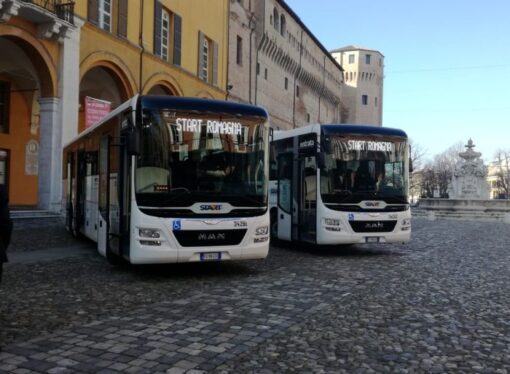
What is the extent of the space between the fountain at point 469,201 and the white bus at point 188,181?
89.7 feet

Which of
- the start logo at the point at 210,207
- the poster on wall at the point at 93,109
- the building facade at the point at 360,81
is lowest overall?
the start logo at the point at 210,207

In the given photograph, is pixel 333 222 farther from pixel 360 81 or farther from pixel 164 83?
pixel 360 81

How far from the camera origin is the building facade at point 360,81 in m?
85.8

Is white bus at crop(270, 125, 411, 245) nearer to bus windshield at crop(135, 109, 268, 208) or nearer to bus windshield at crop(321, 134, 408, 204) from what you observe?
bus windshield at crop(321, 134, 408, 204)

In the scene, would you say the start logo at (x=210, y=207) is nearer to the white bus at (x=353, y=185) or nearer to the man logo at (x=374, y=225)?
the white bus at (x=353, y=185)

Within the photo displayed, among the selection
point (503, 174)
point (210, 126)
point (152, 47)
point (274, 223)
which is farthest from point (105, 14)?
point (503, 174)

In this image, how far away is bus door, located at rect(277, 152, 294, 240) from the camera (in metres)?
13.7

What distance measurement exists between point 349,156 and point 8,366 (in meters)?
9.03

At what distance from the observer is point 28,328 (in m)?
5.71

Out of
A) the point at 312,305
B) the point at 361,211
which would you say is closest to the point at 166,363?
the point at 312,305

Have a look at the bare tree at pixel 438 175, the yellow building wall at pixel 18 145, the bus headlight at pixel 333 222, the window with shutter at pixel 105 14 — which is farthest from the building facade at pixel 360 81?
the bus headlight at pixel 333 222

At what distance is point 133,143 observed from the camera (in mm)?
8219

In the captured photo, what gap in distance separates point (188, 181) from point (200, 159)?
402 mm

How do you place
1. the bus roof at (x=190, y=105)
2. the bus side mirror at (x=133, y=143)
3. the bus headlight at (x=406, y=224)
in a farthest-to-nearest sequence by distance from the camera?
the bus headlight at (x=406, y=224), the bus roof at (x=190, y=105), the bus side mirror at (x=133, y=143)
